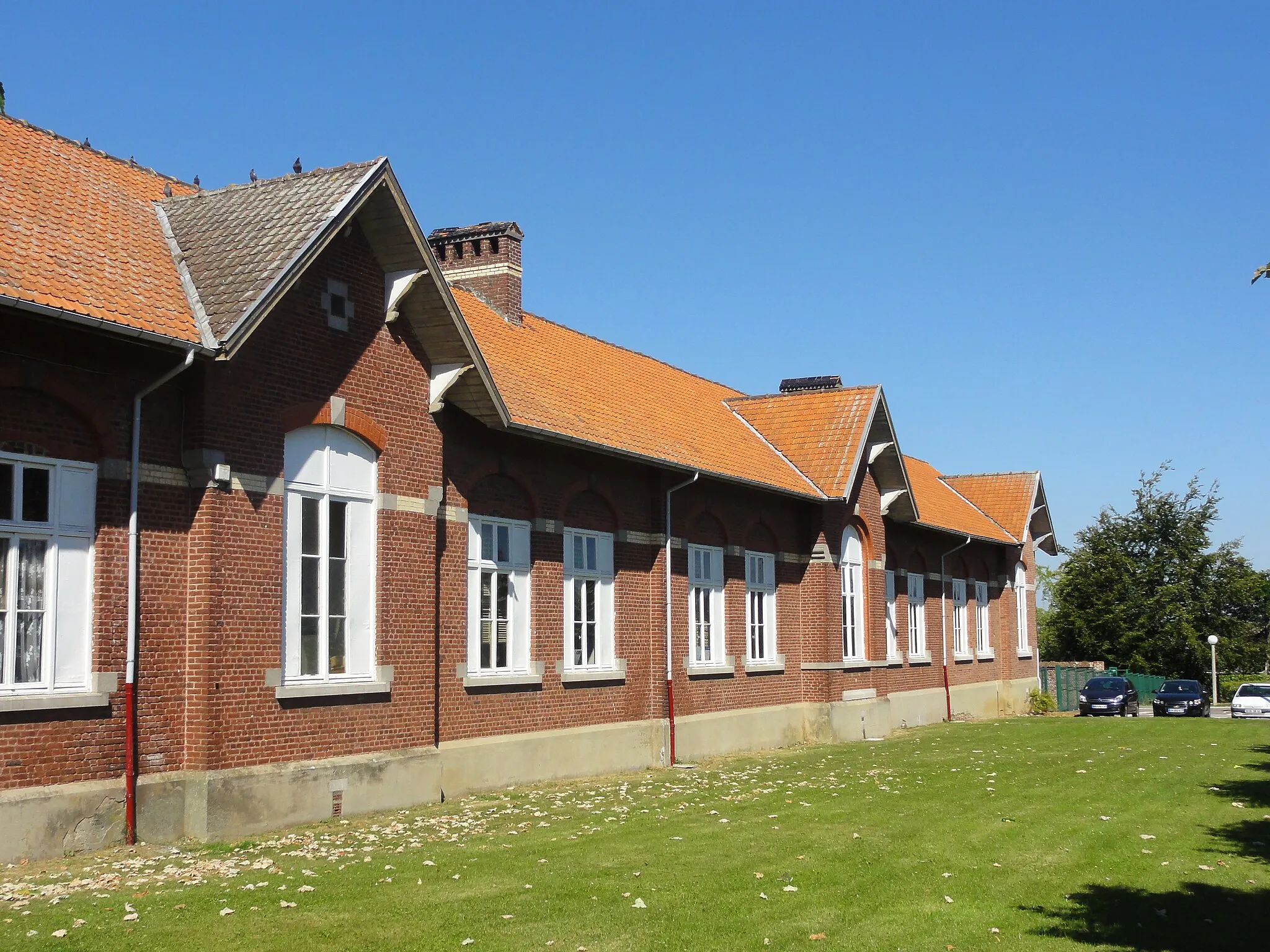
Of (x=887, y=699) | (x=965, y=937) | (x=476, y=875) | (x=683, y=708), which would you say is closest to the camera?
(x=965, y=937)

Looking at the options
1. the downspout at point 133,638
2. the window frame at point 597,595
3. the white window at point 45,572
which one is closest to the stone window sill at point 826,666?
the window frame at point 597,595

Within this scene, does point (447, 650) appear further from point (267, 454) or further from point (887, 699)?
point (887, 699)

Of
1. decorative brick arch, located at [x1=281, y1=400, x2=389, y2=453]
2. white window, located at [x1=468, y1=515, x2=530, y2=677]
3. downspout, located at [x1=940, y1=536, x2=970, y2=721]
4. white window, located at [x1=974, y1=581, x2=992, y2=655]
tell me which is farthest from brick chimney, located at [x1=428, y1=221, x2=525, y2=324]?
white window, located at [x1=974, y1=581, x2=992, y2=655]

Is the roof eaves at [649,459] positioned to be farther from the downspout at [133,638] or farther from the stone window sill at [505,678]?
the downspout at [133,638]

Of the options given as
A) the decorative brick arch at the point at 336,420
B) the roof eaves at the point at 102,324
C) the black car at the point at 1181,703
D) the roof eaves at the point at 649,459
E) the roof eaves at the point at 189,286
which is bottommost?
the black car at the point at 1181,703

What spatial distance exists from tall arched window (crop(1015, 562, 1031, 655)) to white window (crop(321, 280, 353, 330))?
107ft

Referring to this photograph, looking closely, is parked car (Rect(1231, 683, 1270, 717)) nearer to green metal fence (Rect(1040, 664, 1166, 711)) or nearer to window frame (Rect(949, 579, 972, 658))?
green metal fence (Rect(1040, 664, 1166, 711))

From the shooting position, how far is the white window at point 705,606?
2355 cm

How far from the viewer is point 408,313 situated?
631 inches

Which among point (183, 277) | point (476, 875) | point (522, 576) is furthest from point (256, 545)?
point (522, 576)

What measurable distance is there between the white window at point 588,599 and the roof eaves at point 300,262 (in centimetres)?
696

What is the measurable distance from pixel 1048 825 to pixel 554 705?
7528mm

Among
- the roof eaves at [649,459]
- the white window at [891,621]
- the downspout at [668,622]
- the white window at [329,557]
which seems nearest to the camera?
the white window at [329,557]

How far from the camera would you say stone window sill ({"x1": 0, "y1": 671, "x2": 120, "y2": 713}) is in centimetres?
1159
